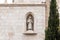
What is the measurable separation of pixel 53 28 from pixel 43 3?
2.15 m

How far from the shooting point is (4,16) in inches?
570

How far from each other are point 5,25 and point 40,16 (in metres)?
1.64

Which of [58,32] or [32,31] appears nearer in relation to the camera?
[58,32]

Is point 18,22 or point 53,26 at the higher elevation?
point 18,22

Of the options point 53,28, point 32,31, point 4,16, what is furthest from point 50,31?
point 4,16

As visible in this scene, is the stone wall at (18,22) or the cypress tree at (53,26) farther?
the stone wall at (18,22)

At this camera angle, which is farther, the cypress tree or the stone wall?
the stone wall

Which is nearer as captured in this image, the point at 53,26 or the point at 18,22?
the point at 53,26

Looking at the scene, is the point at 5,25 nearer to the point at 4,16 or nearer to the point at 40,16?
the point at 4,16

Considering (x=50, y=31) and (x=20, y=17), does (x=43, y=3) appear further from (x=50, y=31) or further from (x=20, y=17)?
(x=50, y=31)

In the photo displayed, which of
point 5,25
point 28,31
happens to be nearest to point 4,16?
point 5,25

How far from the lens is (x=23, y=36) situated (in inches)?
563

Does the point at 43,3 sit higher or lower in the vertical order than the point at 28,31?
higher

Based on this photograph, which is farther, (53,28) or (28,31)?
(28,31)
